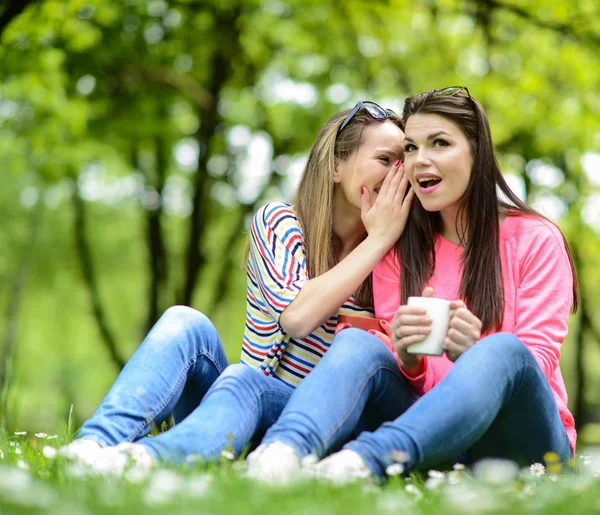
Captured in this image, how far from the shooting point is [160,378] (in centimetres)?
285

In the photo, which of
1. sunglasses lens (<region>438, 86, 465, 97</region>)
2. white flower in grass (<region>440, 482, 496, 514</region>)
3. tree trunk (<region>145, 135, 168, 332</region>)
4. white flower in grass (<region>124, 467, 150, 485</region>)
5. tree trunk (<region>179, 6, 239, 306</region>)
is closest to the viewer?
white flower in grass (<region>440, 482, 496, 514</region>)

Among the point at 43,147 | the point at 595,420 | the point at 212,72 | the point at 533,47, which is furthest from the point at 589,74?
the point at 595,420

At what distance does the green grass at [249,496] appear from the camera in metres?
1.56

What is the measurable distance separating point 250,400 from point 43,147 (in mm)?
6850

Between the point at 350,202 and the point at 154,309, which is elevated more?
the point at 350,202

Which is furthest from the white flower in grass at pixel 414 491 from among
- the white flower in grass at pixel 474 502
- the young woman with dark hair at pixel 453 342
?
the white flower in grass at pixel 474 502

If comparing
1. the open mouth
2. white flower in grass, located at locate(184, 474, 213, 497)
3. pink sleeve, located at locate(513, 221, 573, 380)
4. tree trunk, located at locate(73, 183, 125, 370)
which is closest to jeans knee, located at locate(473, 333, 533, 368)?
pink sleeve, located at locate(513, 221, 573, 380)

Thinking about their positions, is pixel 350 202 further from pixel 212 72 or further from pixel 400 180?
pixel 212 72

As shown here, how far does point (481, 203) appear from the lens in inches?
131

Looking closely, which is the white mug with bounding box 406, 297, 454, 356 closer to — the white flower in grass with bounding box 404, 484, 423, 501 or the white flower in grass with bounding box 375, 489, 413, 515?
the white flower in grass with bounding box 404, 484, 423, 501

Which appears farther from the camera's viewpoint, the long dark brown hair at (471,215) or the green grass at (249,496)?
the long dark brown hair at (471,215)

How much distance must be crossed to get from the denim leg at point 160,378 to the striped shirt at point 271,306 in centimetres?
19

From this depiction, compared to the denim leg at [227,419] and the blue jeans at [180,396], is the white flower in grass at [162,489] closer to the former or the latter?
the denim leg at [227,419]

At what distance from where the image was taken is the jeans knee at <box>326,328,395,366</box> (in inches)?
105
